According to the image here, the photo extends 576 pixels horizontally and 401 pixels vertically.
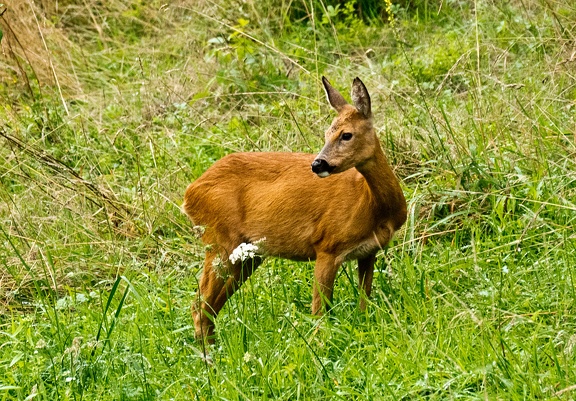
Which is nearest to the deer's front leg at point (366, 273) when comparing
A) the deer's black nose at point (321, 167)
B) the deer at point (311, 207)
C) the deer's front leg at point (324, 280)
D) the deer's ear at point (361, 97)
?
the deer at point (311, 207)

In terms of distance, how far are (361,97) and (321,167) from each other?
0.48 m

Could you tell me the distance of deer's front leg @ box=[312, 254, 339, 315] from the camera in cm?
562

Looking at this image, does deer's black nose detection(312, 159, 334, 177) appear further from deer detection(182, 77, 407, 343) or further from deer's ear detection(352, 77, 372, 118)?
deer's ear detection(352, 77, 372, 118)

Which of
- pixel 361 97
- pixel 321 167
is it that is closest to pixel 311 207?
pixel 321 167

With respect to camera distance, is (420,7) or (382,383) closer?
(382,383)

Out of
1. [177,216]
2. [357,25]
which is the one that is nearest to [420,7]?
[357,25]

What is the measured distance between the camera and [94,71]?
1017 centimetres

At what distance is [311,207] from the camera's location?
6.02 m

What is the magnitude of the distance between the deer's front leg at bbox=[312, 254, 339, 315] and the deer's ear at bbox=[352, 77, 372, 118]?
0.81m

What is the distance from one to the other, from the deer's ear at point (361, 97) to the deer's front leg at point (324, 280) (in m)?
0.81

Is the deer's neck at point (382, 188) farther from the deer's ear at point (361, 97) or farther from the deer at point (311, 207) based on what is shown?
the deer's ear at point (361, 97)

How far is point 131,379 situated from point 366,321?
4.00ft

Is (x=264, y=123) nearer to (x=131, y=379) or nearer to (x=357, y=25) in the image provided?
(x=357, y=25)

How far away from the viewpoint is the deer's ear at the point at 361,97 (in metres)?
5.58
